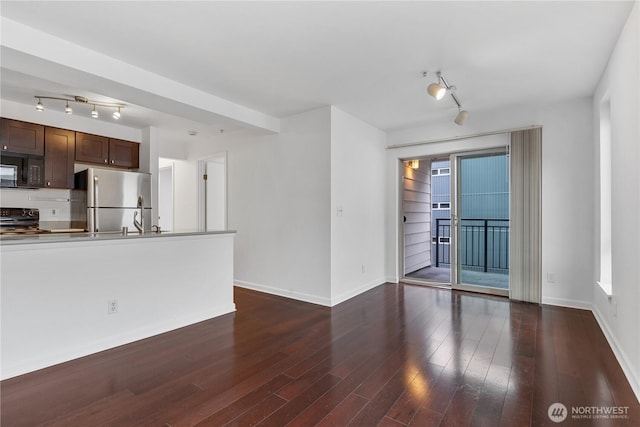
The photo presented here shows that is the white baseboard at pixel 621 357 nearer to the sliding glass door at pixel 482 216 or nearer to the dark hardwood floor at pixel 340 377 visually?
the dark hardwood floor at pixel 340 377

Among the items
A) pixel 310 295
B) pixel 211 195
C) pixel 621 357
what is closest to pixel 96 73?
pixel 310 295

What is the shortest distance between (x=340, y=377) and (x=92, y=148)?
15.7 ft

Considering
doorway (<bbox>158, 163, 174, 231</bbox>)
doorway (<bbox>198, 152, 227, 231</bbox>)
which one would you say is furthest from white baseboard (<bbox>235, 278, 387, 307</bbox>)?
doorway (<bbox>158, 163, 174, 231</bbox>)

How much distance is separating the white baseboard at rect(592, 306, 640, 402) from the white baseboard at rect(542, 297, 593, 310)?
0.44 m

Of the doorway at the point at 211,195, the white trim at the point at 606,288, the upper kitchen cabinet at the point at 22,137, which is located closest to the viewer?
the white trim at the point at 606,288

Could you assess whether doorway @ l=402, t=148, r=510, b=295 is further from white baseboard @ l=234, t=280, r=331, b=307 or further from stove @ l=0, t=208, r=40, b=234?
stove @ l=0, t=208, r=40, b=234

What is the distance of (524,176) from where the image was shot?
4.00 m

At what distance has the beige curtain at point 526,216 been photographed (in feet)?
12.9

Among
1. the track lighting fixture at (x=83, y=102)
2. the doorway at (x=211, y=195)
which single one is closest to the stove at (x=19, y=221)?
the track lighting fixture at (x=83, y=102)

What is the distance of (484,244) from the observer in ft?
15.9

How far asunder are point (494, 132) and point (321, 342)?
11.5 feet

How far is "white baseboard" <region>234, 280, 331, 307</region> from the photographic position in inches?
156

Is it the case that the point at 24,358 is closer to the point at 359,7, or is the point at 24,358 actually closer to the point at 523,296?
the point at 359,7

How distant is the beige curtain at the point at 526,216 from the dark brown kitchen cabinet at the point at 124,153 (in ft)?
18.4
